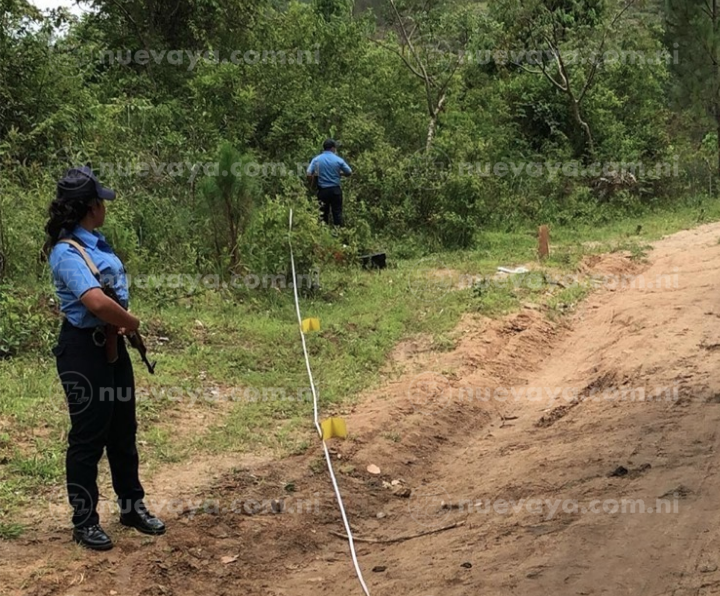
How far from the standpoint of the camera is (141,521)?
420 cm

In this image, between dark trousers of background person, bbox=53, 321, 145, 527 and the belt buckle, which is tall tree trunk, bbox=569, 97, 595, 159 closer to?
dark trousers of background person, bbox=53, 321, 145, 527

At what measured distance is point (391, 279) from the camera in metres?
10.5

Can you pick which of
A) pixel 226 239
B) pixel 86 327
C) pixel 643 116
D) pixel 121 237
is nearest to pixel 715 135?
pixel 643 116

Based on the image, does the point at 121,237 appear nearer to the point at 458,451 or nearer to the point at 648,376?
the point at 458,451

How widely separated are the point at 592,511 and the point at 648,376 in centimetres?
240

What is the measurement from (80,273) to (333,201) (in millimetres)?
8400

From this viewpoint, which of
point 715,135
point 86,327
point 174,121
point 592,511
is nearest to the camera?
point 86,327

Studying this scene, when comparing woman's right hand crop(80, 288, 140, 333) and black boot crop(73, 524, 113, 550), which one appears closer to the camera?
woman's right hand crop(80, 288, 140, 333)

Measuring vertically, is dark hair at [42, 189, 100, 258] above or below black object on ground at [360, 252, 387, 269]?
above

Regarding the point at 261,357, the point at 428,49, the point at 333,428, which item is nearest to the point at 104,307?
the point at 333,428

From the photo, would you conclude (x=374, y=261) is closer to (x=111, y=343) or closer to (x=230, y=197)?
(x=230, y=197)

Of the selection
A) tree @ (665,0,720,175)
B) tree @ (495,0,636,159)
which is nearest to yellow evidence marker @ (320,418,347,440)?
tree @ (495,0,636,159)

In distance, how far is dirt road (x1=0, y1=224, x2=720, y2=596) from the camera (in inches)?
147

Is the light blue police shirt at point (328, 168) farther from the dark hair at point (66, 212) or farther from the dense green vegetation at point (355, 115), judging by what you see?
the dark hair at point (66, 212)
